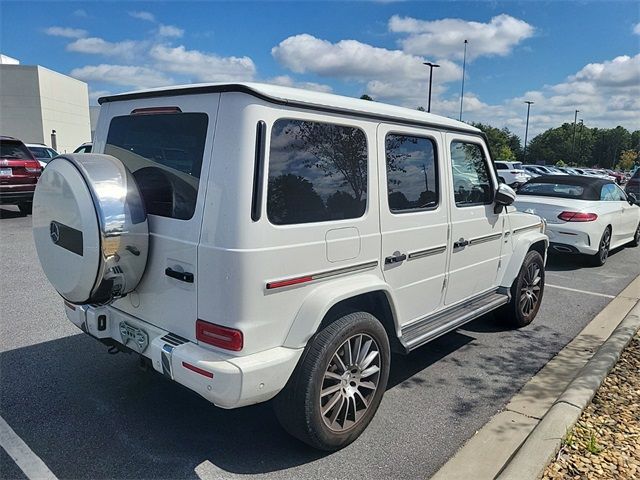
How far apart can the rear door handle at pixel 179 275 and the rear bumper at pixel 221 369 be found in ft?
1.13

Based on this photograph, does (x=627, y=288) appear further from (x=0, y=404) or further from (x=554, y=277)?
(x=0, y=404)

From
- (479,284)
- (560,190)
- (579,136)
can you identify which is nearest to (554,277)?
(560,190)

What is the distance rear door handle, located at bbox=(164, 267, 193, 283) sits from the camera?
2.61 metres

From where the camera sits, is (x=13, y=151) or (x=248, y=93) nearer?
(x=248, y=93)

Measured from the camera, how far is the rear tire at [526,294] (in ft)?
16.5

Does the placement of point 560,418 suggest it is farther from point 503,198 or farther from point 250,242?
point 250,242

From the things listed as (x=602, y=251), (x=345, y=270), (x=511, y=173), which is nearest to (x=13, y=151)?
(x=345, y=270)

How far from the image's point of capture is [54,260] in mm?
2932

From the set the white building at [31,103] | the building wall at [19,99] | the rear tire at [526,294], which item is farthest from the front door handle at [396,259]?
the building wall at [19,99]

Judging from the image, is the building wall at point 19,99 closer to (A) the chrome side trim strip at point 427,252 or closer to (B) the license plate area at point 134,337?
(B) the license plate area at point 134,337

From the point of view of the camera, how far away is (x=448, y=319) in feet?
12.9

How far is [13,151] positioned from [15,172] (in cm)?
57

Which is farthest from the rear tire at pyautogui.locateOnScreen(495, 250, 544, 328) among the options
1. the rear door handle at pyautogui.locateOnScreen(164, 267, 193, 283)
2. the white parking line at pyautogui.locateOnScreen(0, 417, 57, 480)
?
the white parking line at pyautogui.locateOnScreen(0, 417, 57, 480)

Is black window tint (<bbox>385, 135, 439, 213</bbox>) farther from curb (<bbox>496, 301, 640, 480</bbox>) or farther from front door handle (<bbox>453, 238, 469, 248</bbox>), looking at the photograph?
curb (<bbox>496, 301, 640, 480</bbox>)
